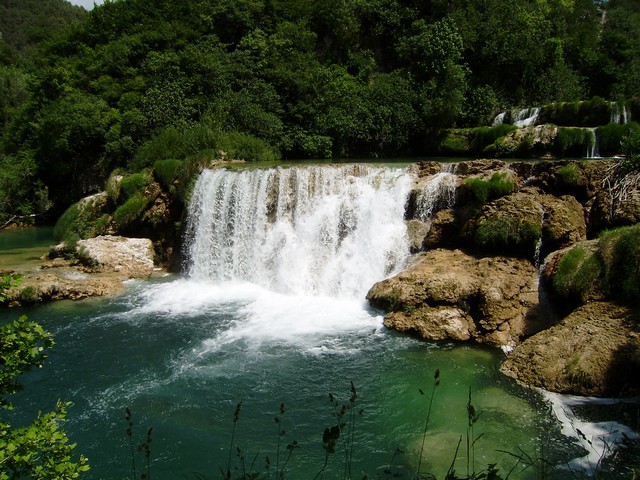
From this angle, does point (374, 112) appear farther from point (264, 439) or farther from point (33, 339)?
point (33, 339)

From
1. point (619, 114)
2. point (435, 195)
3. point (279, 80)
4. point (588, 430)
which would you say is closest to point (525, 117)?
point (619, 114)

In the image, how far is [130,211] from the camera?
16.8 m

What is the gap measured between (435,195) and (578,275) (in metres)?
4.55

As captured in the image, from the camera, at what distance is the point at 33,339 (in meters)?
3.45

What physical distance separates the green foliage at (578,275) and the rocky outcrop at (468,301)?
0.76m

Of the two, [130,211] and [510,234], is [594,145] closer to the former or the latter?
[510,234]

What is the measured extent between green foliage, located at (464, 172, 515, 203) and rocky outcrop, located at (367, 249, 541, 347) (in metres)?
1.55

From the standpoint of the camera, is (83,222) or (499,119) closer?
(83,222)

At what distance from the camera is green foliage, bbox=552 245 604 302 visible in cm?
897

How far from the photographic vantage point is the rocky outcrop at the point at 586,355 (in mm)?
7520

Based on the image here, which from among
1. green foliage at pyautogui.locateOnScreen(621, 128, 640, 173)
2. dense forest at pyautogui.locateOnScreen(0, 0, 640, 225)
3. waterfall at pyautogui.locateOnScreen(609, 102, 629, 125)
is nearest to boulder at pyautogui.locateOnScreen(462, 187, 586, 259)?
green foliage at pyautogui.locateOnScreen(621, 128, 640, 173)

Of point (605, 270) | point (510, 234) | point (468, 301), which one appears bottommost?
point (468, 301)

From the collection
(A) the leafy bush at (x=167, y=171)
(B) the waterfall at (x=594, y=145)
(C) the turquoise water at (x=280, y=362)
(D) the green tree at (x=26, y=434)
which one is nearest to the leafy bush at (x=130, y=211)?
(A) the leafy bush at (x=167, y=171)

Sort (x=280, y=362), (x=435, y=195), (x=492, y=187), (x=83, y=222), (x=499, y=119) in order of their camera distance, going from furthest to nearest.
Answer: (x=499, y=119) < (x=83, y=222) < (x=435, y=195) < (x=492, y=187) < (x=280, y=362)
